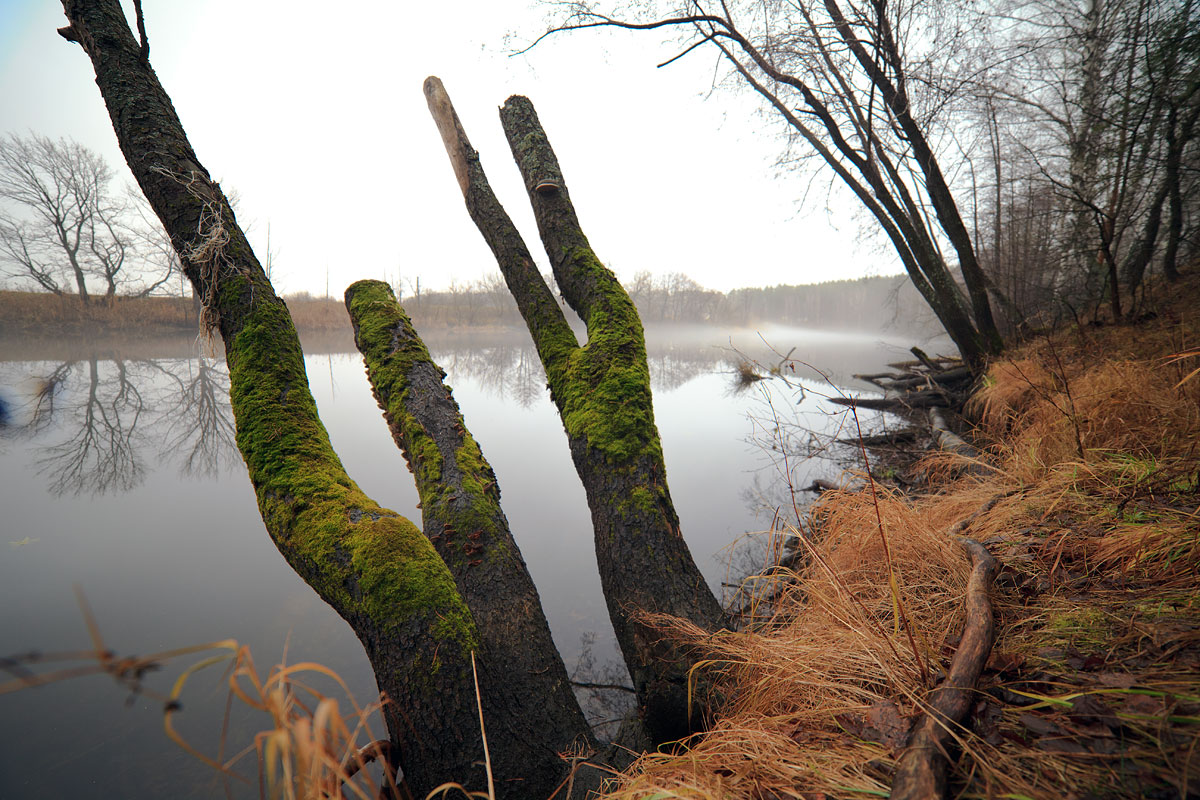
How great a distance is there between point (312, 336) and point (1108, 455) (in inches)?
923

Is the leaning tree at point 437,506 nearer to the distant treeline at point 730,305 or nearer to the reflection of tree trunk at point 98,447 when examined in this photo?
the reflection of tree trunk at point 98,447

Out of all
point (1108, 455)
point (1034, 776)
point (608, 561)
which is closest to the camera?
point (1034, 776)

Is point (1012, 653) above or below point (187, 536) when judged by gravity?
above

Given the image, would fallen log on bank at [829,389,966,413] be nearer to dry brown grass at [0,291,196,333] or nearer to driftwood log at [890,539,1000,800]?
driftwood log at [890,539,1000,800]

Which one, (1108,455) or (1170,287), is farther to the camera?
(1170,287)

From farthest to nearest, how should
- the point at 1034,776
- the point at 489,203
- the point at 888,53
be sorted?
the point at 888,53 < the point at 489,203 < the point at 1034,776

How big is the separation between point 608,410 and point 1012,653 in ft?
5.76

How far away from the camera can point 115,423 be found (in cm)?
750

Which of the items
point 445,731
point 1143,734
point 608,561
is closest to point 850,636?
point 1143,734

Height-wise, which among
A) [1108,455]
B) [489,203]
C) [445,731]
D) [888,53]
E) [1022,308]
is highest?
[888,53]

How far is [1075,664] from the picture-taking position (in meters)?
1.05

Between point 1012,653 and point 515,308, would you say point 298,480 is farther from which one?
point 515,308

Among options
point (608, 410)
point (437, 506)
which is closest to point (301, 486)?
point (437, 506)

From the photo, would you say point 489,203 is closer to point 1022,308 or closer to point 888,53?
point 888,53
